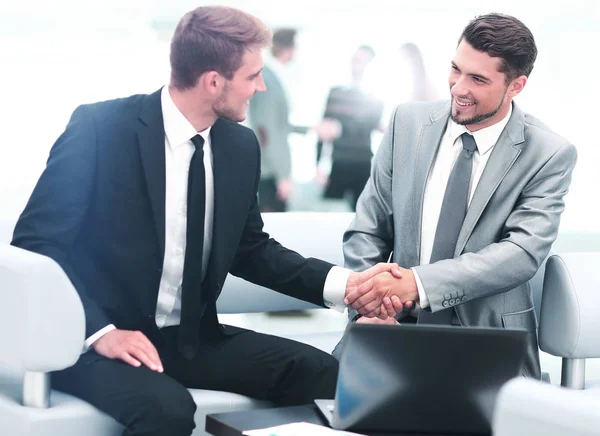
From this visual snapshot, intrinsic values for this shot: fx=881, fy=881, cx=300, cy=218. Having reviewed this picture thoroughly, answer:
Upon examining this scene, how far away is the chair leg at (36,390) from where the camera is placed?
1930mm

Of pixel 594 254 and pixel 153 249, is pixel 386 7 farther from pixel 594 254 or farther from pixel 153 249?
pixel 153 249

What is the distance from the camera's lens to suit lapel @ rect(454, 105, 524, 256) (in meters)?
2.43

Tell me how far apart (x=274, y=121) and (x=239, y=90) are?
2969mm

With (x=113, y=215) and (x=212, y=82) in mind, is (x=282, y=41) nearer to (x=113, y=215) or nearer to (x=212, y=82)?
(x=212, y=82)

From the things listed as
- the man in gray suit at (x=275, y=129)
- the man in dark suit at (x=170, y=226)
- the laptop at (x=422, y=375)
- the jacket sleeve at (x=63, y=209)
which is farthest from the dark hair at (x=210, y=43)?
the man in gray suit at (x=275, y=129)

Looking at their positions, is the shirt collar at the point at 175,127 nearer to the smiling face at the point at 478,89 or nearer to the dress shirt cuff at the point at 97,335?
the dress shirt cuff at the point at 97,335

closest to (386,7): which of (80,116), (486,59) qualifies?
(486,59)

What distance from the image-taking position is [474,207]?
7.97 ft

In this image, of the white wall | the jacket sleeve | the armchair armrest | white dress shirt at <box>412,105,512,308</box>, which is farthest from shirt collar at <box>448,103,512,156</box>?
the white wall

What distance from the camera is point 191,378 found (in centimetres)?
217

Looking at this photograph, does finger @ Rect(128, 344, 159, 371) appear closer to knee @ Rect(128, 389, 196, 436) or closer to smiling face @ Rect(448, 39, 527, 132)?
knee @ Rect(128, 389, 196, 436)

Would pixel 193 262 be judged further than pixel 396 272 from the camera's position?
No

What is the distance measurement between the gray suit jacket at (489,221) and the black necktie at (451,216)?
0.08 feet

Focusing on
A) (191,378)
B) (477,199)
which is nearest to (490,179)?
(477,199)
